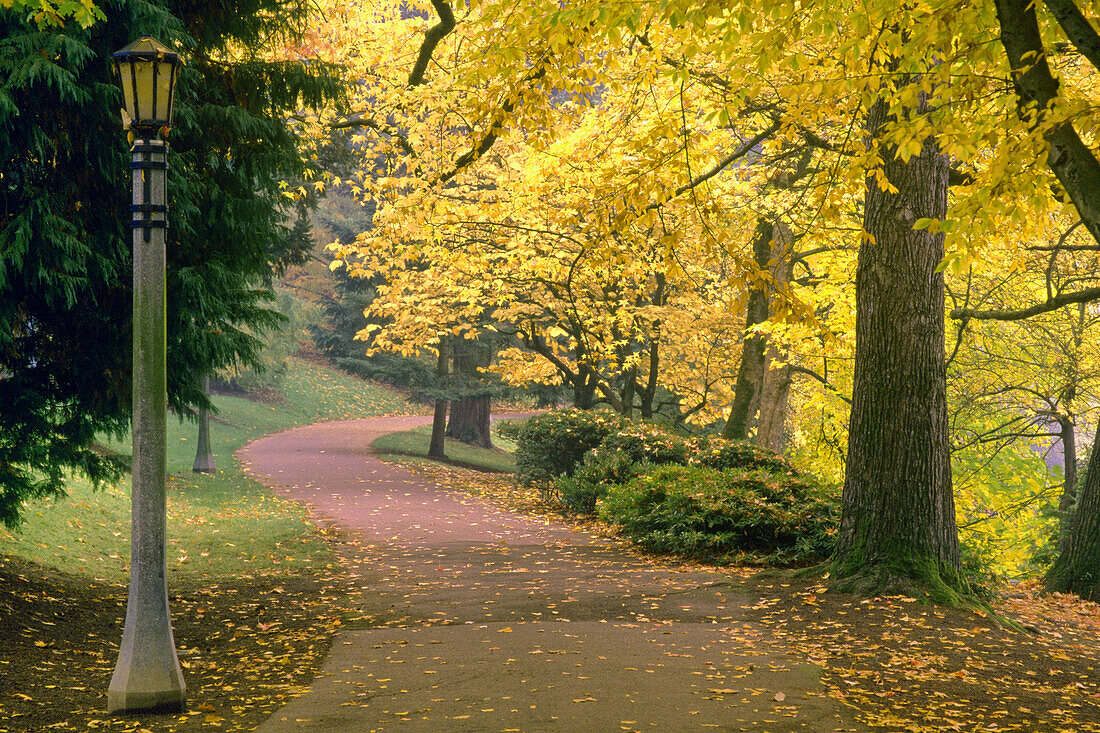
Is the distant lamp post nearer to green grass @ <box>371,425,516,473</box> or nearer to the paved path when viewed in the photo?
green grass @ <box>371,425,516,473</box>

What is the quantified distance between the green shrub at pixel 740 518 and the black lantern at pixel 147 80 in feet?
23.9

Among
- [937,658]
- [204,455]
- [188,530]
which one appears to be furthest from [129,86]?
[204,455]

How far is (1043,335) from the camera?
16375 millimetres

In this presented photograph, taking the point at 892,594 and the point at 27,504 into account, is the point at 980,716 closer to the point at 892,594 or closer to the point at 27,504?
the point at 892,594

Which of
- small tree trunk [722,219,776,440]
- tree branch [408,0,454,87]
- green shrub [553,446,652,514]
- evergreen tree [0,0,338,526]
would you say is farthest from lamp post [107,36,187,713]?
small tree trunk [722,219,776,440]

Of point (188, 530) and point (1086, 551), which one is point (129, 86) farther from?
point (1086, 551)

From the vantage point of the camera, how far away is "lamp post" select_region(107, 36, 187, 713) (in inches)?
191

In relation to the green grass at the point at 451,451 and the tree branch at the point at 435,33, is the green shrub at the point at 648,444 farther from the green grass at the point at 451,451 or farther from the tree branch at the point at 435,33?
Answer: the green grass at the point at 451,451

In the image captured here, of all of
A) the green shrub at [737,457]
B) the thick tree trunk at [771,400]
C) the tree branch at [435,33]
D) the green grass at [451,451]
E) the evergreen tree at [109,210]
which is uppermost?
the tree branch at [435,33]

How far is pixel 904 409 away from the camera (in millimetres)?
7512

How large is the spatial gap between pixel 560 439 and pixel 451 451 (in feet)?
45.2

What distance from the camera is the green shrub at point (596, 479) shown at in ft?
48.3

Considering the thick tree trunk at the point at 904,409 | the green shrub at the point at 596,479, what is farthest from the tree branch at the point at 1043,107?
the green shrub at the point at 596,479

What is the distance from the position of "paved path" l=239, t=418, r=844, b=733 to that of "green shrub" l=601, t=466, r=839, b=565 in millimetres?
552
